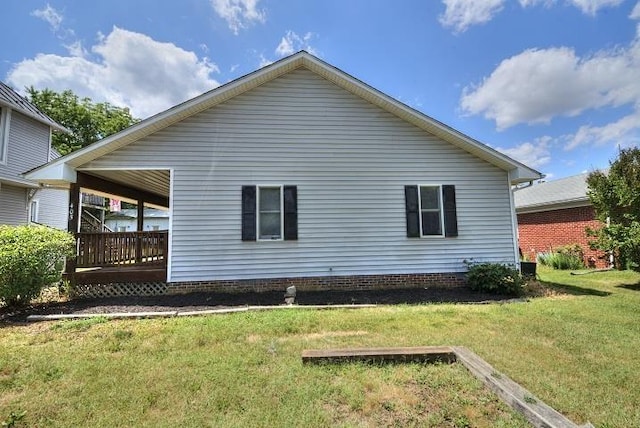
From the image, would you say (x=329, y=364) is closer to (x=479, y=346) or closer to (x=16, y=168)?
(x=479, y=346)

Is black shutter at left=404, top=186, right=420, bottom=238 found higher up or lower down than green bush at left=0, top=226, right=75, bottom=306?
higher up

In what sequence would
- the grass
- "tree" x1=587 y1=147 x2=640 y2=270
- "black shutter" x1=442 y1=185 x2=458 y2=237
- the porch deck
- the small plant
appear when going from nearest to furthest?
the small plant < the grass < the porch deck < "black shutter" x1=442 y1=185 x2=458 y2=237 < "tree" x1=587 y1=147 x2=640 y2=270

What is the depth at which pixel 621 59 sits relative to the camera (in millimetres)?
13555

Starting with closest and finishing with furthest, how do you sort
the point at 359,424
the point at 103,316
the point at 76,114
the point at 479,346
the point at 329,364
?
the point at 359,424 < the point at 329,364 < the point at 479,346 < the point at 103,316 < the point at 76,114

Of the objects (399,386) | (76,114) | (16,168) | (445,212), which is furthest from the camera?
(76,114)

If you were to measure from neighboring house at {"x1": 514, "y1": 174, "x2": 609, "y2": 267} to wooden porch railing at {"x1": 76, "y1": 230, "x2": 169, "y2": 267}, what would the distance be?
1291 centimetres

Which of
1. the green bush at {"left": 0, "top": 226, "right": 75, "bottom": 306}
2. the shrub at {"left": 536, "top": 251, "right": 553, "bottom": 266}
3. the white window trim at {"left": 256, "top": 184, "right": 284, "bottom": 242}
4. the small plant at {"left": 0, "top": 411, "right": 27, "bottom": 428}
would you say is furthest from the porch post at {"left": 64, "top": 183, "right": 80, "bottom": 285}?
the shrub at {"left": 536, "top": 251, "right": 553, "bottom": 266}

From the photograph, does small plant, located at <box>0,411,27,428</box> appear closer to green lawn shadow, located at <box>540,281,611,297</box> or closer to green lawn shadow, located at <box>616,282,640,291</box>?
green lawn shadow, located at <box>540,281,611,297</box>

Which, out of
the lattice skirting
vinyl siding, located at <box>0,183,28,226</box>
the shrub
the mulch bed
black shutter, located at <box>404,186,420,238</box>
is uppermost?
vinyl siding, located at <box>0,183,28,226</box>

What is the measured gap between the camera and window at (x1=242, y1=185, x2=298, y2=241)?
27.6 feet

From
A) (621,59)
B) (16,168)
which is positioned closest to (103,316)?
(16,168)

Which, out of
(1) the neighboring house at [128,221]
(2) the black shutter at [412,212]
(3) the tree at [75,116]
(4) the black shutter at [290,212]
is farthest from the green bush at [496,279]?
(3) the tree at [75,116]

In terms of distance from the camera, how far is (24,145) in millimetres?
13055

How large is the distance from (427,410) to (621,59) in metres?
17.2
